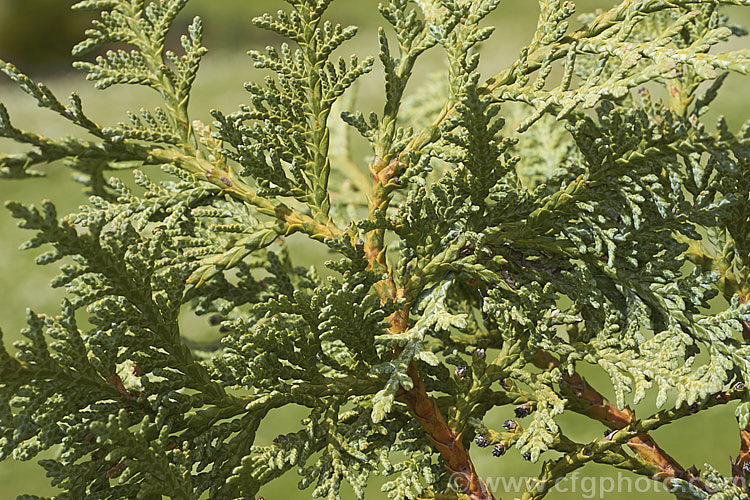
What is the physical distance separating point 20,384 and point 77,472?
204 millimetres

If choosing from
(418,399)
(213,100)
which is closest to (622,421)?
(418,399)

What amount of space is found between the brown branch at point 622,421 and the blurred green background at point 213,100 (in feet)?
4.57

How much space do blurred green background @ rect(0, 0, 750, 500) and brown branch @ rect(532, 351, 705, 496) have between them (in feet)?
4.57

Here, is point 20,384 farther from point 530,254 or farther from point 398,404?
point 530,254

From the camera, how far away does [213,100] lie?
19.6 feet

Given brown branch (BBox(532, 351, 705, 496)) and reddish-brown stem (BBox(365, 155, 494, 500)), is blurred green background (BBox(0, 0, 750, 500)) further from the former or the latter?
reddish-brown stem (BBox(365, 155, 494, 500))

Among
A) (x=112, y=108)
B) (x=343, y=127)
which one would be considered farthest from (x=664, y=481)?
(x=112, y=108)

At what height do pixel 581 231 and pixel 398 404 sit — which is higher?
pixel 581 231

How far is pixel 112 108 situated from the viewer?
20.2ft

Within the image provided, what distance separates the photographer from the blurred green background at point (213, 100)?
10.3 feet

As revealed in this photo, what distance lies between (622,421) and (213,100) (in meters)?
4.96

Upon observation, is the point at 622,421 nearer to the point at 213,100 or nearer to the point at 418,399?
the point at 418,399

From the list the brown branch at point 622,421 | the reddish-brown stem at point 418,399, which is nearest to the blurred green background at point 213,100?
the brown branch at point 622,421

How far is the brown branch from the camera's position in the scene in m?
1.60
